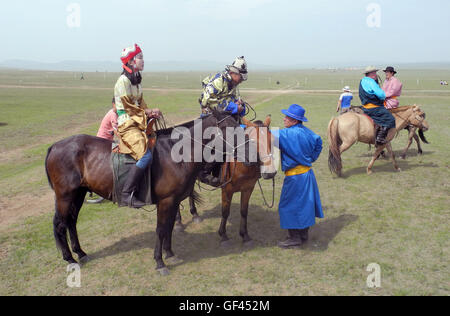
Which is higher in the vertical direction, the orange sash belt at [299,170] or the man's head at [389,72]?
the man's head at [389,72]

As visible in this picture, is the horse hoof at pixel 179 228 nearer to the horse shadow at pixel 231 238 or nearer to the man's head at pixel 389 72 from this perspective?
the horse shadow at pixel 231 238

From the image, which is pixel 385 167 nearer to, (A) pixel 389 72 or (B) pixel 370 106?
(B) pixel 370 106

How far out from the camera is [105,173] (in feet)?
16.0

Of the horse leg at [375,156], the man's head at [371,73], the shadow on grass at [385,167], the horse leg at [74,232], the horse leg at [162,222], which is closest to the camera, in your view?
the horse leg at [162,222]

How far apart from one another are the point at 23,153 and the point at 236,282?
11376 millimetres

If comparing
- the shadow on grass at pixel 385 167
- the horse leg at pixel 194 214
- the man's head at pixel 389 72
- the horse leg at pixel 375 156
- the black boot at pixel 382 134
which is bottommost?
the horse leg at pixel 194 214

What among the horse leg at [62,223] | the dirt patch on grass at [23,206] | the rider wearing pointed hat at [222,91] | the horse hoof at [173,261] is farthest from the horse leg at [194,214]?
the dirt patch on grass at [23,206]

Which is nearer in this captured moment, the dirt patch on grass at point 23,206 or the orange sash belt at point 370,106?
the dirt patch on grass at point 23,206

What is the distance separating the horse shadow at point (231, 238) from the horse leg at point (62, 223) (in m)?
0.51

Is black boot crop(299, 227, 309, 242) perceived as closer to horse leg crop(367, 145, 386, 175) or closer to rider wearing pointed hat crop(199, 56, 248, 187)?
rider wearing pointed hat crop(199, 56, 248, 187)

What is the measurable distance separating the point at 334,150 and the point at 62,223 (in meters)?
7.34

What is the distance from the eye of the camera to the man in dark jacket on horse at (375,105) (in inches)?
357

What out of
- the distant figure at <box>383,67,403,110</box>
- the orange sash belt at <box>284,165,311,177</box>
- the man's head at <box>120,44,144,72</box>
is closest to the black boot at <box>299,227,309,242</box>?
the orange sash belt at <box>284,165,311,177</box>
